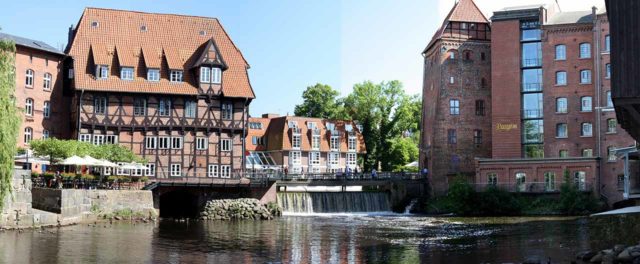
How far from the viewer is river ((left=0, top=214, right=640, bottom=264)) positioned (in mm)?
28750

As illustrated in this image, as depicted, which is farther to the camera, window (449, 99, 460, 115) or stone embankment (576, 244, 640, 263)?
window (449, 99, 460, 115)

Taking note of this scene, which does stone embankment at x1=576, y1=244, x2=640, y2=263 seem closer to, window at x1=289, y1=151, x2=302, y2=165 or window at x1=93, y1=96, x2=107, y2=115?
window at x1=93, y1=96, x2=107, y2=115

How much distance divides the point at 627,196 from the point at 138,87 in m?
33.2

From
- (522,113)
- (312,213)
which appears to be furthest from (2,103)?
(522,113)

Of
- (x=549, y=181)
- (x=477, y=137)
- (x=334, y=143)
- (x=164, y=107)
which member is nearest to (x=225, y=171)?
(x=164, y=107)

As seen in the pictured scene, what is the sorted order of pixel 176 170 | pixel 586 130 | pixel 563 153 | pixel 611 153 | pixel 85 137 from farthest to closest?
pixel 563 153, pixel 586 130, pixel 176 170, pixel 611 153, pixel 85 137

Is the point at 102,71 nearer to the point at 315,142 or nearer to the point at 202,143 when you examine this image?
the point at 202,143

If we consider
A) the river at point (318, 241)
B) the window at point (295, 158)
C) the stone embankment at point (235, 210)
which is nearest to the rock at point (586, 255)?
the river at point (318, 241)

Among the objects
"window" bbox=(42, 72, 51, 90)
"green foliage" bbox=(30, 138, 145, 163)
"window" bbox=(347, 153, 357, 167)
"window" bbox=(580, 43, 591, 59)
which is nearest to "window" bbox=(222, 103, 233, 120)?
"green foliage" bbox=(30, 138, 145, 163)

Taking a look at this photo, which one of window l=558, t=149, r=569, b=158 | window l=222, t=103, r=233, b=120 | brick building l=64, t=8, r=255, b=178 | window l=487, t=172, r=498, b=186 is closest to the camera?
brick building l=64, t=8, r=255, b=178

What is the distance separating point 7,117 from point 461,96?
42.1 meters

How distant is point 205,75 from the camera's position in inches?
2318

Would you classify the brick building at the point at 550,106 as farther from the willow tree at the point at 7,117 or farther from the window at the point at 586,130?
the willow tree at the point at 7,117

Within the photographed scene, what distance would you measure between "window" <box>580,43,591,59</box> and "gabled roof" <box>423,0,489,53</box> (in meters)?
8.73
